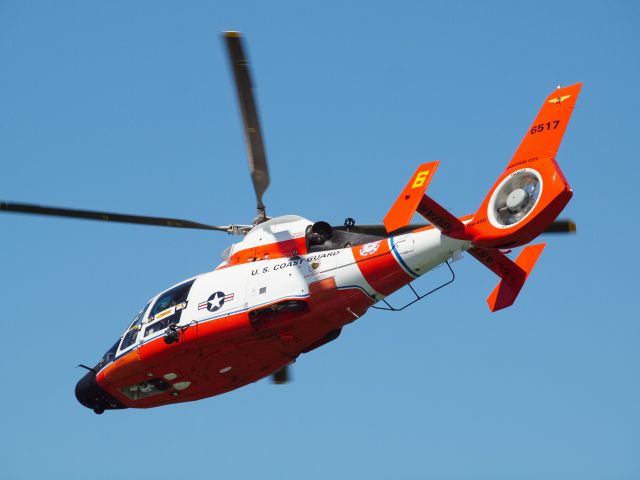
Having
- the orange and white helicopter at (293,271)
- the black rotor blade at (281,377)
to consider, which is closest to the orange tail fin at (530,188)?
the orange and white helicopter at (293,271)

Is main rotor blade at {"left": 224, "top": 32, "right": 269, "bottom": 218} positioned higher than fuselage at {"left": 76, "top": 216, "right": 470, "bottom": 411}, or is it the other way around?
main rotor blade at {"left": 224, "top": 32, "right": 269, "bottom": 218}

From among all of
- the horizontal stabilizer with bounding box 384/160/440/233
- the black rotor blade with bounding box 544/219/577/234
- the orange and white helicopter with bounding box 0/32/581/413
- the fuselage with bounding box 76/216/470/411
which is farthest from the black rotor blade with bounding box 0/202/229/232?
the black rotor blade with bounding box 544/219/577/234

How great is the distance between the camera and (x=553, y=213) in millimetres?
22781

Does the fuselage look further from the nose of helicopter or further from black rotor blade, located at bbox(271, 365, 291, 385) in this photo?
black rotor blade, located at bbox(271, 365, 291, 385)

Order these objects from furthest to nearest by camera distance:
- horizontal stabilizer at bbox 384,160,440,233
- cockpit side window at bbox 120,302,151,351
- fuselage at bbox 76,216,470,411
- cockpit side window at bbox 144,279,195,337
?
1. cockpit side window at bbox 120,302,151,351
2. cockpit side window at bbox 144,279,195,337
3. fuselage at bbox 76,216,470,411
4. horizontal stabilizer at bbox 384,160,440,233

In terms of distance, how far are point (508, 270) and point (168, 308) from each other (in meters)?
8.35

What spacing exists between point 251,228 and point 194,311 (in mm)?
2945

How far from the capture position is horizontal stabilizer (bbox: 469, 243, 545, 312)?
2591 cm

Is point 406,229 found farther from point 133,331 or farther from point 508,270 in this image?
point 133,331

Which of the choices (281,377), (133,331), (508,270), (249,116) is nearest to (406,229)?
(508,270)

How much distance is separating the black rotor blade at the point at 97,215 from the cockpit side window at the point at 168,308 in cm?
151

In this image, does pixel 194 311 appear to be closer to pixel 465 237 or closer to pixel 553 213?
pixel 465 237

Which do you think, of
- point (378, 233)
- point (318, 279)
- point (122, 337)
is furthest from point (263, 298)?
point (122, 337)

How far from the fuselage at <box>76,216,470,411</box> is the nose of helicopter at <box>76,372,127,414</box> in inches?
11.2
